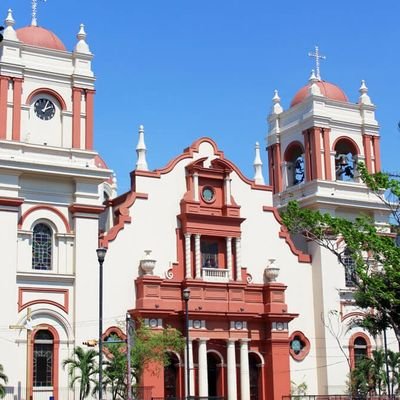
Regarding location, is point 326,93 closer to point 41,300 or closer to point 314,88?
point 314,88

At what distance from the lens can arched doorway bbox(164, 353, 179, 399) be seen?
46.1m

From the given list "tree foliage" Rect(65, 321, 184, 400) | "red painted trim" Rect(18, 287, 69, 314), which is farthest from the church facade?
"tree foliage" Rect(65, 321, 184, 400)

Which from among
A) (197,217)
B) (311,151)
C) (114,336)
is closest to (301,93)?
(311,151)

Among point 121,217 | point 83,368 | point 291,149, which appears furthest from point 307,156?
point 83,368

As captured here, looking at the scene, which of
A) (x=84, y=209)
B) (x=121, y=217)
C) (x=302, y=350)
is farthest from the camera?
(x=302, y=350)

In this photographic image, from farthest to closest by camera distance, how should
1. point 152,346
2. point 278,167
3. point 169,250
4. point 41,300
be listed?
point 278,167 < point 169,250 < point 41,300 < point 152,346

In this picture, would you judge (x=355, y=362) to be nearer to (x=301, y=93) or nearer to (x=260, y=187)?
(x=260, y=187)

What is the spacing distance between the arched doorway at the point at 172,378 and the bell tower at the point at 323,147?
41.8 ft

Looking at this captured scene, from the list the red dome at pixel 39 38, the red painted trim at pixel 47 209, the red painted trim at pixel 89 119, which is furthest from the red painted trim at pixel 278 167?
the red painted trim at pixel 47 209

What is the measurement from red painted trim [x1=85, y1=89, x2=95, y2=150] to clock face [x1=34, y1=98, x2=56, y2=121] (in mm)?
1726

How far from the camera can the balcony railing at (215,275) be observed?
4756 cm

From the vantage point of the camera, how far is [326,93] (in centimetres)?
5572

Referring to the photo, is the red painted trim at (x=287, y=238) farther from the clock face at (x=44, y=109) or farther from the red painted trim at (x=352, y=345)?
the clock face at (x=44, y=109)

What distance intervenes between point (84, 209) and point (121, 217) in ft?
8.54
